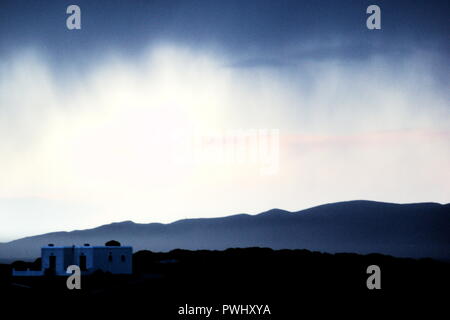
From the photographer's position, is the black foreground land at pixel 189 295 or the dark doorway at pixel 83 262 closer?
the black foreground land at pixel 189 295

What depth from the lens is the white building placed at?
54.1 metres

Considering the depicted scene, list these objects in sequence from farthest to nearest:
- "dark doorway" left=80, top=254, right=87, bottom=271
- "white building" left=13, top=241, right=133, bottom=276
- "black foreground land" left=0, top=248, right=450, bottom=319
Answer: "dark doorway" left=80, top=254, right=87, bottom=271 → "white building" left=13, top=241, right=133, bottom=276 → "black foreground land" left=0, top=248, right=450, bottom=319

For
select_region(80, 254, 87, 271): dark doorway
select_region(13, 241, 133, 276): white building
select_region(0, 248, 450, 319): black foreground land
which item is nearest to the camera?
select_region(0, 248, 450, 319): black foreground land

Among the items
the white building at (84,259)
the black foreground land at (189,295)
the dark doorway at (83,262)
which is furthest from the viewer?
the dark doorway at (83,262)

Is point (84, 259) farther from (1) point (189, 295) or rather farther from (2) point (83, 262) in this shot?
(1) point (189, 295)

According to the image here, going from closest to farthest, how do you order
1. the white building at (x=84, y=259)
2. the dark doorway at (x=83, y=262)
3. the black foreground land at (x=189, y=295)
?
the black foreground land at (x=189, y=295), the white building at (x=84, y=259), the dark doorway at (x=83, y=262)

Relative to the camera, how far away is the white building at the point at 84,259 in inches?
2130
